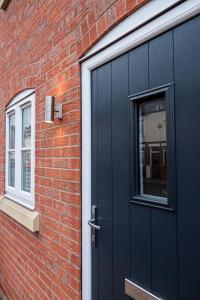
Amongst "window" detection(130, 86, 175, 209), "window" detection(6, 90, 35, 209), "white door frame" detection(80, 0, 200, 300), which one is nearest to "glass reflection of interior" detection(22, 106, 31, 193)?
"window" detection(6, 90, 35, 209)

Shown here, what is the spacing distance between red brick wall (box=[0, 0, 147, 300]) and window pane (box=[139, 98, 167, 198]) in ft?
1.91

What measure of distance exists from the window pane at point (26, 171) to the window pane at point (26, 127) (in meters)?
0.11

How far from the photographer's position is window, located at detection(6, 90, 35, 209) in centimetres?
321

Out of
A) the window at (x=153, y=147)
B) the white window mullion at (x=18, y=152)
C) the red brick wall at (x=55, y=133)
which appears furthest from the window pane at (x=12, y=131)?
the window at (x=153, y=147)

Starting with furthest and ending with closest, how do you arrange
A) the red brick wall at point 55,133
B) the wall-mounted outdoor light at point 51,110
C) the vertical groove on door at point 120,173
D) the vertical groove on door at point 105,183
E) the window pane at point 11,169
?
the window pane at point 11,169 → the wall-mounted outdoor light at point 51,110 → the red brick wall at point 55,133 → the vertical groove on door at point 105,183 → the vertical groove on door at point 120,173

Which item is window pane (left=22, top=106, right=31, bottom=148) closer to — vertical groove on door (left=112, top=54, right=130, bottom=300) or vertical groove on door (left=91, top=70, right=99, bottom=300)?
vertical groove on door (left=91, top=70, right=99, bottom=300)

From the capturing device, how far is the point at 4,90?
427 centimetres

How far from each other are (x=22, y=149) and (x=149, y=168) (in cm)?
233

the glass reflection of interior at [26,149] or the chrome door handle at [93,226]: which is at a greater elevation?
the glass reflection of interior at [26,149]

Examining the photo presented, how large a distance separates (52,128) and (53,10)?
1.07 metres

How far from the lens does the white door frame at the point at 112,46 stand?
1415mm

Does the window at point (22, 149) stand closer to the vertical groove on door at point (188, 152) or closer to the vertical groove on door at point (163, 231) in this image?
the vertical groove on door at point (163, 231)

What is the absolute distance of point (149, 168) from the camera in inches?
64.2

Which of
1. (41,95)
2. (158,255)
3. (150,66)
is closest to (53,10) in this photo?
(41,95)
